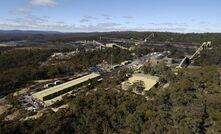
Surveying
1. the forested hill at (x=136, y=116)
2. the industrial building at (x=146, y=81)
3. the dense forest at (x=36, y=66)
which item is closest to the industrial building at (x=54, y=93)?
the forested hill at (x=136, y=116)

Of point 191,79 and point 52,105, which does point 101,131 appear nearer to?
point 52,105

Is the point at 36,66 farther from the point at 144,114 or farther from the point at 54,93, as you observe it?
the point at 144,114

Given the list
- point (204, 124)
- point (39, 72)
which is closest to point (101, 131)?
point (204, 124)

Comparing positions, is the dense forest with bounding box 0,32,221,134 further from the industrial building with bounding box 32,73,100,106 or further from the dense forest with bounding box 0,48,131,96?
the dense forest with bounding box 0,48,131,96

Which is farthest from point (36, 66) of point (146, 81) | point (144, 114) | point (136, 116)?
point (136, 116)

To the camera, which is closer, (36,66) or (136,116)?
(136,116)

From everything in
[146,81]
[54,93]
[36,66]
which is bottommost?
[36,66]

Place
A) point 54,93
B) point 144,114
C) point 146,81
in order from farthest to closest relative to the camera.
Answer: point 146,81
point 54,93
point 144,114

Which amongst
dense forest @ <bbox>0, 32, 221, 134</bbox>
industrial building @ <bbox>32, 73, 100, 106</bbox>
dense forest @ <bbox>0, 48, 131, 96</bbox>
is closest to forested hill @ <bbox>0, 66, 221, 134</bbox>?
dense forest @ <bbox>0, 32, 221, 134</bbox>

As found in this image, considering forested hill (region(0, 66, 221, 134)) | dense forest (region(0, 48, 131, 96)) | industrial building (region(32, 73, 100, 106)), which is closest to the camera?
forested hill (region(0, 66, 221, 134))

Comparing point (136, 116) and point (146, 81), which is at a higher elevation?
point (136, 116)

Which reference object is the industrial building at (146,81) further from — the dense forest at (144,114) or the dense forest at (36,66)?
the dense forest at (36,66)
